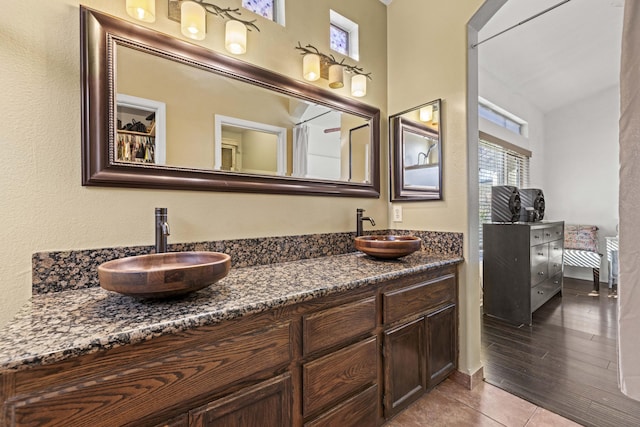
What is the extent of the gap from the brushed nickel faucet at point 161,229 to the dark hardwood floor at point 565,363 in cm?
219

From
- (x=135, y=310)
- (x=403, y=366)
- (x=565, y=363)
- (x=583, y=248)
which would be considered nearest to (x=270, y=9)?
(x=135, y=310)

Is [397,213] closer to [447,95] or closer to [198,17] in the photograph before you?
[447,95]

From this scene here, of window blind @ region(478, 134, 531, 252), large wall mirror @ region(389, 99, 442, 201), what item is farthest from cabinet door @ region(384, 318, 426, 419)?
window blind @ region(478, 134, 531, 252)

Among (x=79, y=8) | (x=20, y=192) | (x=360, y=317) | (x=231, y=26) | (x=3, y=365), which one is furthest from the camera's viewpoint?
(x=231, y=26)

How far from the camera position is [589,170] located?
4.61 m

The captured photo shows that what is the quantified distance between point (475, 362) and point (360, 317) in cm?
115

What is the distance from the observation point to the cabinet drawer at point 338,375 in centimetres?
113

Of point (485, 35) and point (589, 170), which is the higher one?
point (485, 35)

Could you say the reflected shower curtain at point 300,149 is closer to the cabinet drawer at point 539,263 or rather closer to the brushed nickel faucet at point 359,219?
the brushed nickel faucet at point 359,219

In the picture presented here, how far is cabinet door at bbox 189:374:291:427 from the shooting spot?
2.89ft

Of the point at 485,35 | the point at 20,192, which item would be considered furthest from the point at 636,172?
the point at 485,35

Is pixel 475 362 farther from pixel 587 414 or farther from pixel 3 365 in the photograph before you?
pixel 3 365

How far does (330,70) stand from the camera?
1.88 meters

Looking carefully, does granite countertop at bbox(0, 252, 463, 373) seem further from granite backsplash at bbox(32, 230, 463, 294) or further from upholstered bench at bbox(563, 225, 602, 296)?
upholstered bench at bbox(563, 225, 602, 296)
